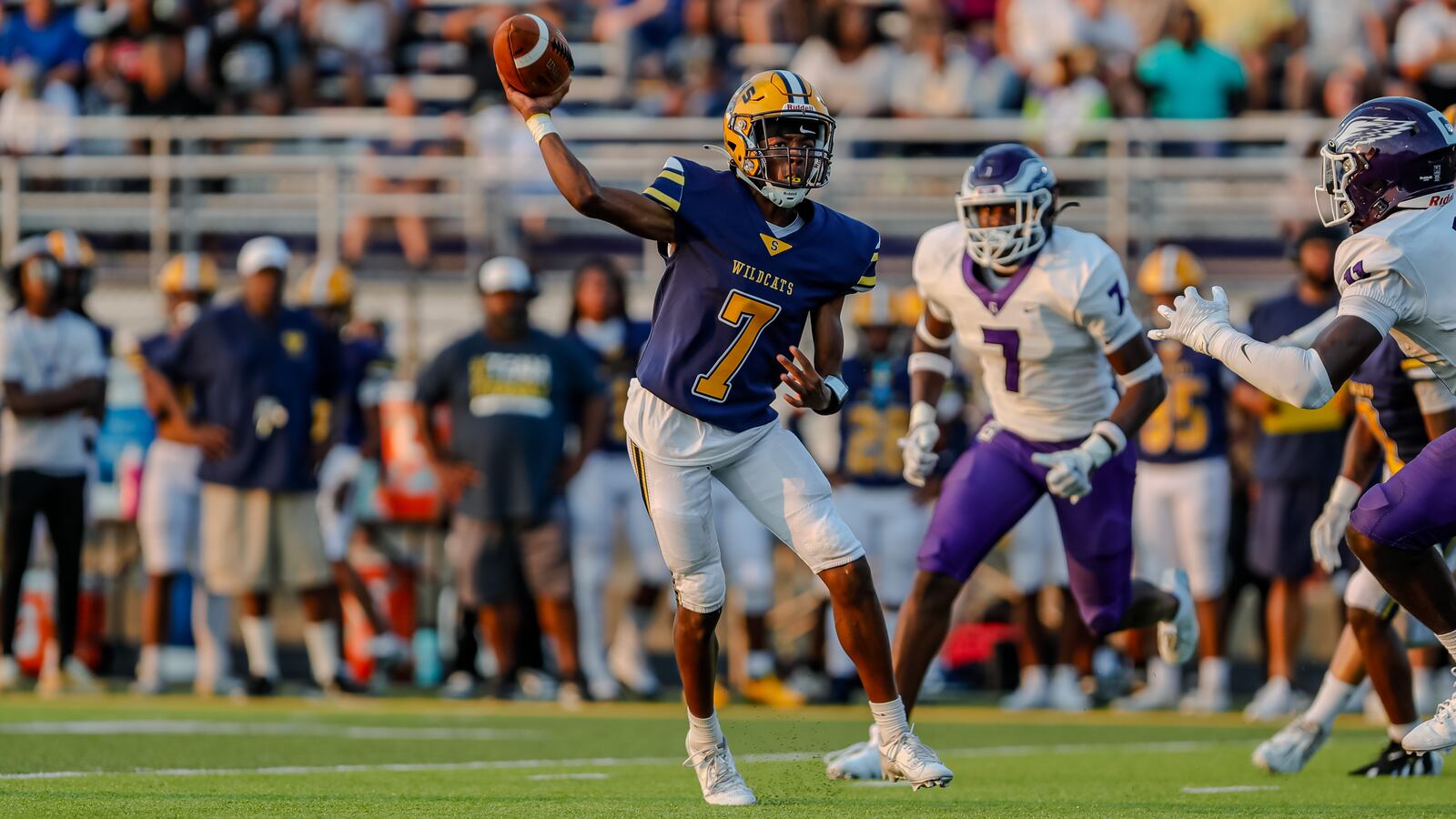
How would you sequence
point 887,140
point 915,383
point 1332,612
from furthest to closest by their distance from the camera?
point 887,140
point 1332,612
point 915,383

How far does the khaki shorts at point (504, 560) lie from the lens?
33.9 feet

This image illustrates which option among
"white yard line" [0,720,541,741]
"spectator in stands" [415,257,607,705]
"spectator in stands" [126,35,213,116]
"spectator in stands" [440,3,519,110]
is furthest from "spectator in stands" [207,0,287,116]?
"white yard line" [0,720,541,741]

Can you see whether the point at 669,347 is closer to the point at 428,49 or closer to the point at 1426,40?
the point at 1426,40

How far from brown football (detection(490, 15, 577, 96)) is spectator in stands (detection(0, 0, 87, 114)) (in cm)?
964

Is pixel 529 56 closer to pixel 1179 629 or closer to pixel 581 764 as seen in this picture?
pixel 581 764

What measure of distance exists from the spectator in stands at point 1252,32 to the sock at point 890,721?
857 cm

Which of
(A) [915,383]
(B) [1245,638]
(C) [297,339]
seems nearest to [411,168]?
(C) [297,339]

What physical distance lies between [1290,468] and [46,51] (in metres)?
9.68

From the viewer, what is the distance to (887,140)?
12984mm

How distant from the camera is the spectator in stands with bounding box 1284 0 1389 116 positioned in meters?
13.1

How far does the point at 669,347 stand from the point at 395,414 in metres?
6.44

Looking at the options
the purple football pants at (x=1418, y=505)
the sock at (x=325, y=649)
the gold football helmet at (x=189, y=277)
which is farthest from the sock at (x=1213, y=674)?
the gold football helmet at (x=189, y=277)

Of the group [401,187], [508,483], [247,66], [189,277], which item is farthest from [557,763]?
[247,66]

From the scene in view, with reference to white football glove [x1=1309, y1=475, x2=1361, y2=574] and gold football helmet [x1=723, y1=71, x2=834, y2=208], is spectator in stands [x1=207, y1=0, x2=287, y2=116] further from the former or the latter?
white football glove [x1=1309, y1=475, x2=1361, y2=574]
